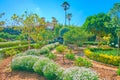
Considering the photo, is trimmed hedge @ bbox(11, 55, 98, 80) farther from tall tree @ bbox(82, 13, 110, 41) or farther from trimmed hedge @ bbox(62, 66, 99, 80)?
tall tree @ bbox(82, 13, 110, 41)

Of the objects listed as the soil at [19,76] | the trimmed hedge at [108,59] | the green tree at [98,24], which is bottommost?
the soil at [19,76]

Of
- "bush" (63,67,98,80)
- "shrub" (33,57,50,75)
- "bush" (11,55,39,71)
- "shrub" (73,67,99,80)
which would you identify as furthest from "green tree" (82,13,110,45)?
"shrub" (73,67,99,80)

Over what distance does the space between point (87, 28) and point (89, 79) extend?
28.9 m

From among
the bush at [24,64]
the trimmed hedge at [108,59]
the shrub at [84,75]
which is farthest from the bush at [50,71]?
the trimmed hedge at [108,59]

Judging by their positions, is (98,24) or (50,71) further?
(98,24)

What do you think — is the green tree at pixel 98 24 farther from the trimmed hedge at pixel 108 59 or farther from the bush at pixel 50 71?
the bush at pixel 50 71

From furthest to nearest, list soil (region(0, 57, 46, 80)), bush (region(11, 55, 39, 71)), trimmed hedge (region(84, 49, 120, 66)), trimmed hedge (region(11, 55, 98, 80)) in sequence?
trimmed hedge (region(84, 49, 120, 66)) < bush (region(11, 55, 39, 71)) < soil (region(0, 57, 46, 80)) < trimmed hedge (region(11, 55, 98, 80))

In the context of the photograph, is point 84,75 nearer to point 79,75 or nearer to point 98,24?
point 79,75

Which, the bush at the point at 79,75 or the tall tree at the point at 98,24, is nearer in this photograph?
the bush at the point at 79,75

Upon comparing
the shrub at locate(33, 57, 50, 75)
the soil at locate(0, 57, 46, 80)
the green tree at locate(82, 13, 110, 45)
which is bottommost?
the soil at locate(0, 57, 46, 80)

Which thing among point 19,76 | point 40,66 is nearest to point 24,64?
point 19,76

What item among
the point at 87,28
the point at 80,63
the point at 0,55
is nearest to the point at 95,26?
the point at 87,28

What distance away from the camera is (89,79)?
856cm

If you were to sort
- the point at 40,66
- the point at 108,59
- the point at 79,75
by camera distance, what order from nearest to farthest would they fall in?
the point at 79,75 < the point at 40,66 < the point at 108,59
